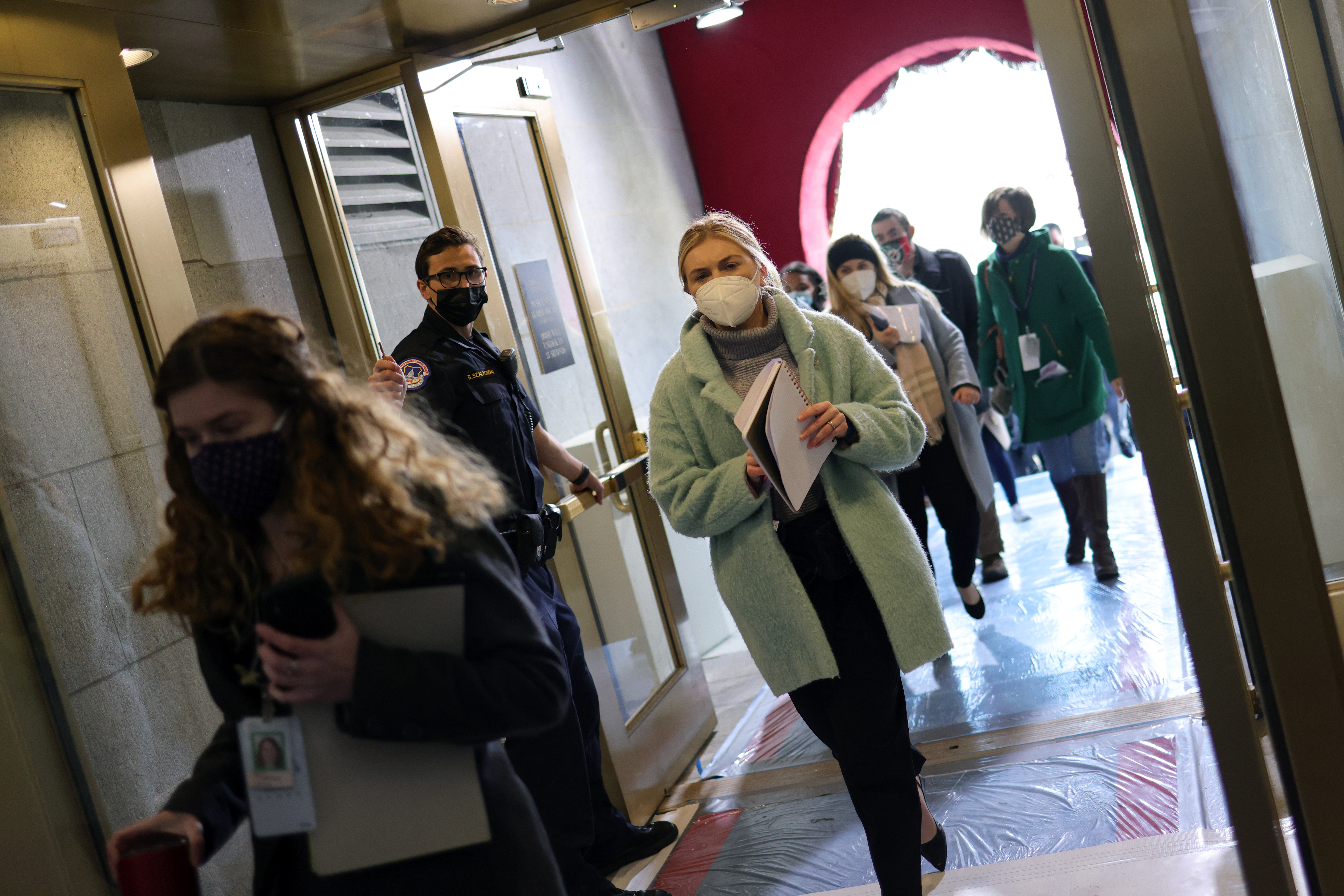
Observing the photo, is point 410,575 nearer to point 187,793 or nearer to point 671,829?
point 187,793

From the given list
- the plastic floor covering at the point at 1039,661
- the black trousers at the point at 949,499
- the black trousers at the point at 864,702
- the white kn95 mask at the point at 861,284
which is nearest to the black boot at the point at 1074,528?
the plastic floor covering at the point at 1039,661

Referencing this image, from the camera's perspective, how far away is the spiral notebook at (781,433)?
1.96 metres

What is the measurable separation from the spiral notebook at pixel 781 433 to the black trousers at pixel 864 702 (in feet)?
0.50

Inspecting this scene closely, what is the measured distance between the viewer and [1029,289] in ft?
13.4

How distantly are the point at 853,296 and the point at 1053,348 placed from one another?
907 mm

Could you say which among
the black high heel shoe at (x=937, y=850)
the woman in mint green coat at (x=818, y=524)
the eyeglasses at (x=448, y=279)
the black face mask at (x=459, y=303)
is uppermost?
the eyeglasses at (x=448, y=279)

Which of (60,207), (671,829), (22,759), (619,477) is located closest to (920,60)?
(619,477)

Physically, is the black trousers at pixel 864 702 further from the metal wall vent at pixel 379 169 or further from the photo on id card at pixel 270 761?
the metal wall vent at pixel 379 169

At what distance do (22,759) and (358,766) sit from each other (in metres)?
1.06

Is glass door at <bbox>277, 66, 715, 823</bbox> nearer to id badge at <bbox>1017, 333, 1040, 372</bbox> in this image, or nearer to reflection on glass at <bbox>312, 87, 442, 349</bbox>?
reflection on glass at <bbox>312, 87, 442, 349</bbox>

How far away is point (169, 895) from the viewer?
107 cm

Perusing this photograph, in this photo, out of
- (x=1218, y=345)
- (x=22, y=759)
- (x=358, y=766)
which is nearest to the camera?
(x=358, y=766)

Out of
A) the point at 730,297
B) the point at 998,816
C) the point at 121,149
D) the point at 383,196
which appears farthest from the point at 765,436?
the point at 383,196

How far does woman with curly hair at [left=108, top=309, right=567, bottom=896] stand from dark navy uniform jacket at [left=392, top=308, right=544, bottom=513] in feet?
4.21
